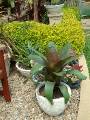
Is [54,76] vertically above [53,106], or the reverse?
[54,76]

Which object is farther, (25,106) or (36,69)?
(25,106)

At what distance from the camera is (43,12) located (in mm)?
7480

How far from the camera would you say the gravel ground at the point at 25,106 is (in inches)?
175

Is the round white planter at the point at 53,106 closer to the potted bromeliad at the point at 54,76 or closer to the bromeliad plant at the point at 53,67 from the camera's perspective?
the potted bromeliad at the point at 54,76

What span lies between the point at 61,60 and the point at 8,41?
1.53m

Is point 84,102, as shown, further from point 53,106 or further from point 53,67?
point 53,67

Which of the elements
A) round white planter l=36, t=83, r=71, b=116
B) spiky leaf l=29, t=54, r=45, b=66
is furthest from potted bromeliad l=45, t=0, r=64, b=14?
round white planter l=36, t=83, r=71, b=116

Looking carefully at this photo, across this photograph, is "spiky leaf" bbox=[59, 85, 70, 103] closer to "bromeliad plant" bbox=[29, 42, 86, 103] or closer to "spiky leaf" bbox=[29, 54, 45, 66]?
"bromeliad plant" bbox=[29, 42, 86, 103]

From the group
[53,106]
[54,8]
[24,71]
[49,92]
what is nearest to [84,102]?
[53,106]

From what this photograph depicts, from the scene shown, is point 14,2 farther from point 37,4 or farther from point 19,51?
point 19,51

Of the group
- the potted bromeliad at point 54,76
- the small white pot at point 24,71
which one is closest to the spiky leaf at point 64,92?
the potted bromeliad at point 54,76

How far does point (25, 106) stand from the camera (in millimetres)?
4684

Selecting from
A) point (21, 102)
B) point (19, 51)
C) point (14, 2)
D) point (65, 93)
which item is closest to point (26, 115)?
point (21, 102)

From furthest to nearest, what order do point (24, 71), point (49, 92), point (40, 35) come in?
point (40, 35)
point (24, 71)
point (49, 92)
